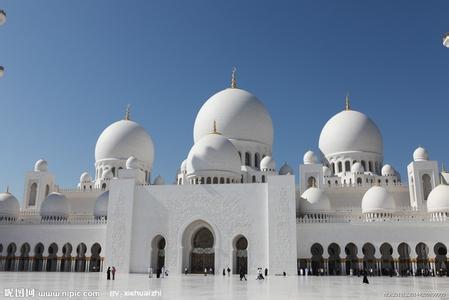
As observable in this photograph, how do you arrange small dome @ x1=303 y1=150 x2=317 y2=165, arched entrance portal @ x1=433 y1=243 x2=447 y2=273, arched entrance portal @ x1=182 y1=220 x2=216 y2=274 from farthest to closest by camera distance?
small dome @ x1=303 y1=150 x2=317 y2=165 → arched entrance portal @ x1=182 y1=220 x2=216 y2=274 → arched entrance portal @ x1=433 y1=243 x2=447 y2=273

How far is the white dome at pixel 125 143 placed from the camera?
29.7 meters

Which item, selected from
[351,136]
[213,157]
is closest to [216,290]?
[213,157]

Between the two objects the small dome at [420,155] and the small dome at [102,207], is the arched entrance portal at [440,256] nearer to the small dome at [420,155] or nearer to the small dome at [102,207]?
the small dome at [420,155]

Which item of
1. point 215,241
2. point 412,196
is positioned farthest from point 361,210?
point 215,241

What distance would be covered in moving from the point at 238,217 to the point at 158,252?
434 centimetres

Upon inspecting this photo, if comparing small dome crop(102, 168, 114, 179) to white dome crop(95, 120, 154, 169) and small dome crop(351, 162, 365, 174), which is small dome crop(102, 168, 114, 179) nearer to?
white dome crop(95, 120, 154, 169)

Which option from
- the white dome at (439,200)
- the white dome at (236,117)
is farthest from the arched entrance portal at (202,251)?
the white dome at (439,200)

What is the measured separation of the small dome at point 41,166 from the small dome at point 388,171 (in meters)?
21.3

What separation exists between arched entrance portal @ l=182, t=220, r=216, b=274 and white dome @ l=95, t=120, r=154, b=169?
9991 mm

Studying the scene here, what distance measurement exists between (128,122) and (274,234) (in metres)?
15.3

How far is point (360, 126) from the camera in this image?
29.3 m

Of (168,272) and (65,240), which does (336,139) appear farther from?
(65,240)

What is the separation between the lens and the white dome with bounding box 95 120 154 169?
29.7 metres

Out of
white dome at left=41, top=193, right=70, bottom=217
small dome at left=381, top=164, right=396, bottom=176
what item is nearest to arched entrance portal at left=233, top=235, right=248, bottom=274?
white dome at left=41, top=193, right=70, bottom=217
